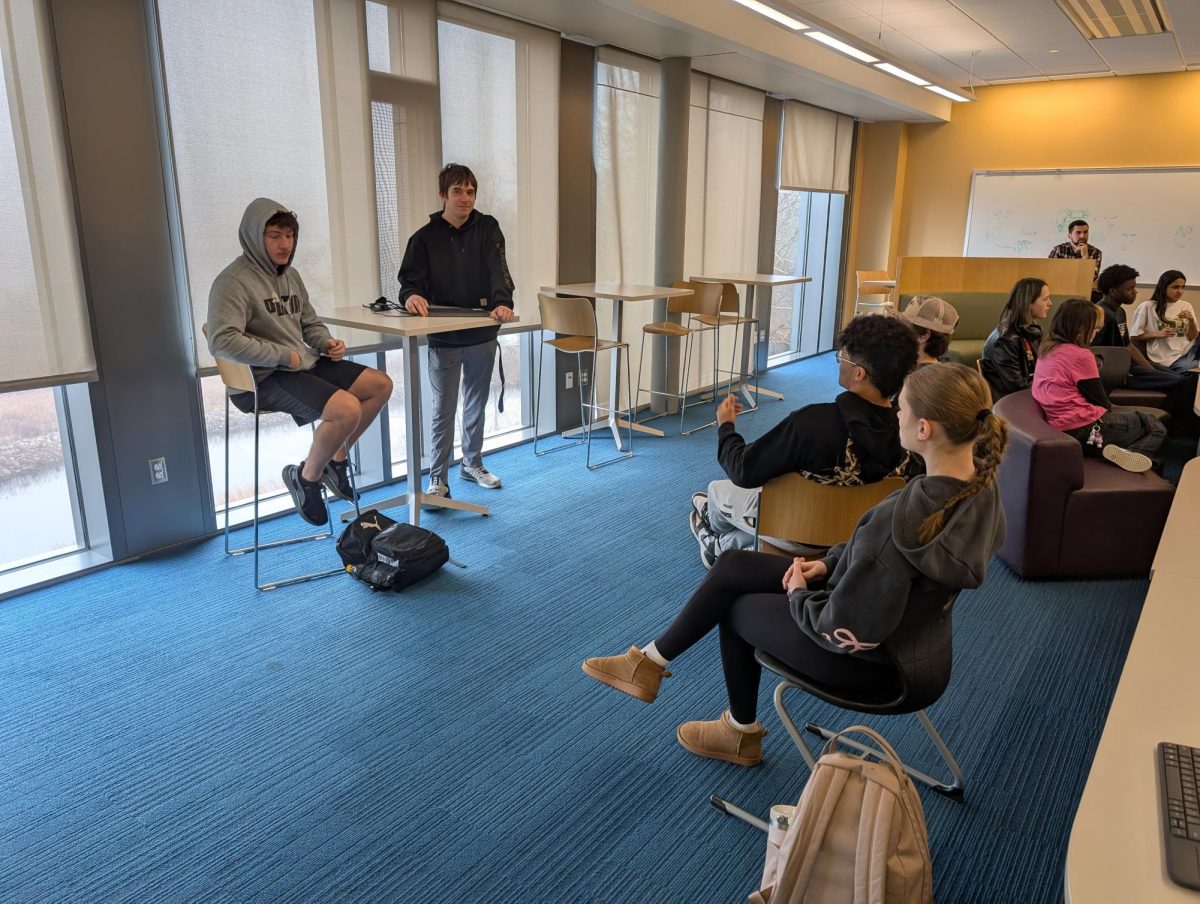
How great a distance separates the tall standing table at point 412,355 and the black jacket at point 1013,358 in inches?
104

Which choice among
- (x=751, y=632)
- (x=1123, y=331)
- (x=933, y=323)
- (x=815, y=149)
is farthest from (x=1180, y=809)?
(x=815, y=149)

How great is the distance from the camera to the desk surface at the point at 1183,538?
174 cm

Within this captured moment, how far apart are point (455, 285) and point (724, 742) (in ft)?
8.60

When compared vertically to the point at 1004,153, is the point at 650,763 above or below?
below

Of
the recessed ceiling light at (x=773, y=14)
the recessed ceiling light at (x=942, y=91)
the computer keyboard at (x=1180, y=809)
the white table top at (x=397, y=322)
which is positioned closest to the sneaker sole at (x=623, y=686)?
the computer keyboard at (x=1180, y=809)

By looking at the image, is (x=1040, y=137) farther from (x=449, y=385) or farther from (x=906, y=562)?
A: (x=906, y=562)

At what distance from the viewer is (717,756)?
7.32 ft

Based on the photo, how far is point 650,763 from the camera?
7.30 ft

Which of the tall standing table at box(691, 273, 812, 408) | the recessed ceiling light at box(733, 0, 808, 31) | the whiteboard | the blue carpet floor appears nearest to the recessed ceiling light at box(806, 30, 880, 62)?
the recessed ceiling light at box(733, 0, 808, 31)

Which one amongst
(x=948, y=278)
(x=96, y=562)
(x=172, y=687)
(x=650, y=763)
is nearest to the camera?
(x=650, y=763)

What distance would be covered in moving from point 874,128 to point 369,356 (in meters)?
7.03

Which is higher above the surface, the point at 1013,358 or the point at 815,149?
the point at 815,149

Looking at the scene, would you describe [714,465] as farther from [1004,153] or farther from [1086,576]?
[1004,153]

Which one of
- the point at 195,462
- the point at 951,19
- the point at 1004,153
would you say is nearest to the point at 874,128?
the point at 1004,153
